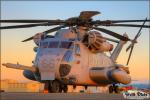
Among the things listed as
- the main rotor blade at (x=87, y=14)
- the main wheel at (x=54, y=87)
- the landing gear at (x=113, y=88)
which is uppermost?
the main rotor blade at (x=87, y=14)

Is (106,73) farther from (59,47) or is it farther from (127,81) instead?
(59,47)

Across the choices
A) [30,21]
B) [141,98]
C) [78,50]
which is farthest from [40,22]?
[141,98]

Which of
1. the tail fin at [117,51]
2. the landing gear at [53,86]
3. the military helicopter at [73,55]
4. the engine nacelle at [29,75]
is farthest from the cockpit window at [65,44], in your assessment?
the tail fin at [117,51]

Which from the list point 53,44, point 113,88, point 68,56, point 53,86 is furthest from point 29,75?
point 113,88

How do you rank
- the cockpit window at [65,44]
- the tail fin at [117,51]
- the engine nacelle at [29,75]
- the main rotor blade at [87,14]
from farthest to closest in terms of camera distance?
the tail fin at [117,51]
the engine nacelle at [29,75]
the cockpit window at [65,44]
the main rotor blade at [87,14]

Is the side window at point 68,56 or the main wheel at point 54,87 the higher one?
the side window at point 68,56

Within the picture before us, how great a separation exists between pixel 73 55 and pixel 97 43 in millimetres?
2438

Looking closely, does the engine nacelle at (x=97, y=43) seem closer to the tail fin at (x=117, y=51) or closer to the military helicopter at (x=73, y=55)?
the military helicopter at (x=73, y=55)

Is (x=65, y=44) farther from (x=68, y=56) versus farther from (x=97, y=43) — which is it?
(x=97, y=43)

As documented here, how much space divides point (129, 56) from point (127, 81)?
191 inches

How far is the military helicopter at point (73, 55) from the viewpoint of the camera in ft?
103

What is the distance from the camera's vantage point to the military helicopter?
31.3 metres

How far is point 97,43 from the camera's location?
34.0 m

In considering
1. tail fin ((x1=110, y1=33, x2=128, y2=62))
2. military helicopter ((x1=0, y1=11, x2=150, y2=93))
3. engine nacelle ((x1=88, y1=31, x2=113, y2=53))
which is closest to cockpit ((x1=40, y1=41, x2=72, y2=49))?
military helicopter ((x1=0, y1=11, x2=150, y2=93))
